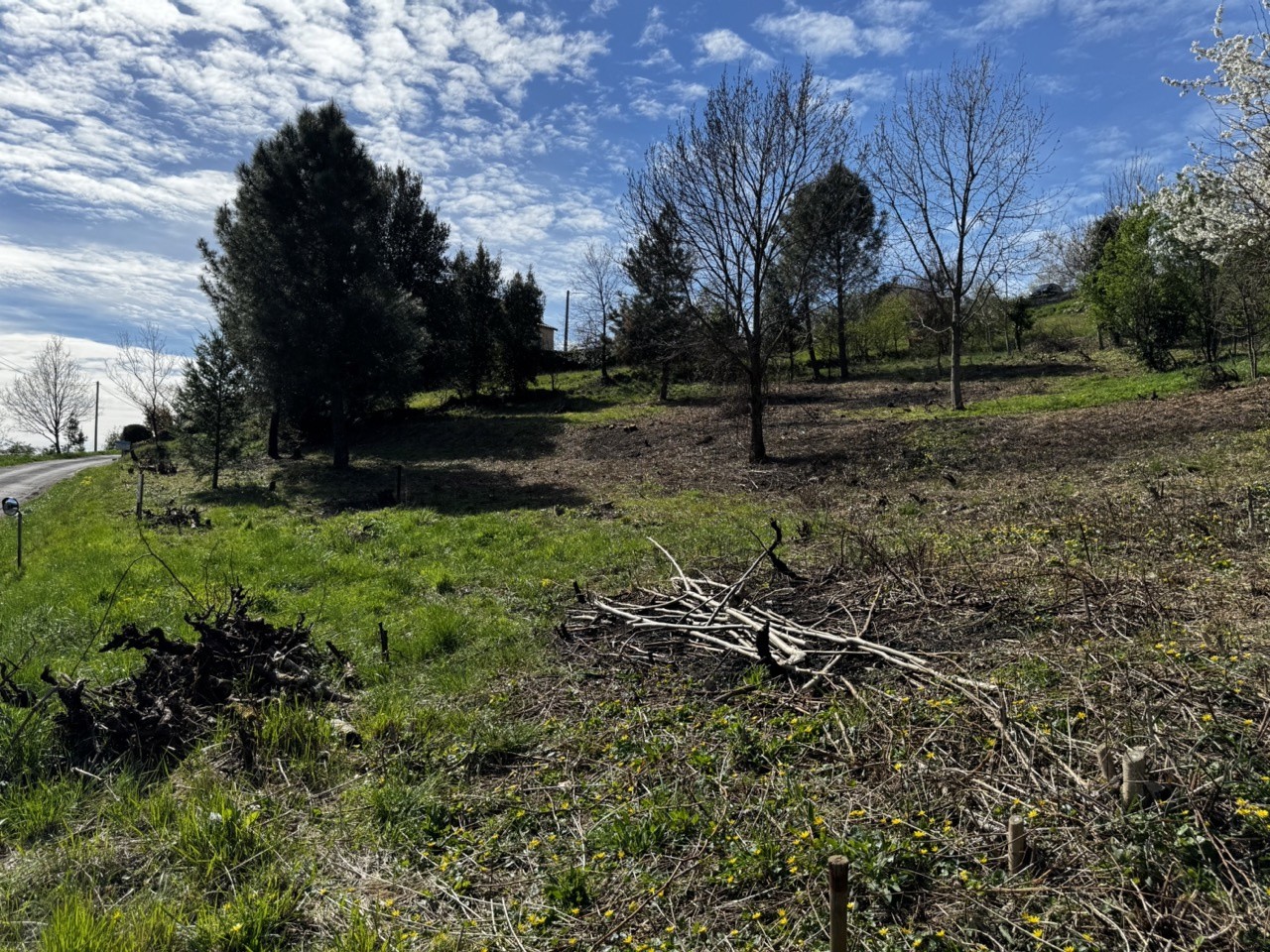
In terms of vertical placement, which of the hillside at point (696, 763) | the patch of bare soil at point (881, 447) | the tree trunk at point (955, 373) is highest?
the tree trunk at point (955, 373)

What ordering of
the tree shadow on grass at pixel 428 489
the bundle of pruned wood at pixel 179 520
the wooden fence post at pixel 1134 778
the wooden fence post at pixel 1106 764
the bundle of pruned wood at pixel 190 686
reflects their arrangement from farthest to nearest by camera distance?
the tree shadow on grass at pixel 428 489, the bundle of pruned wood at pixel 179 520, the bundle of pruned wood at pixel 190 686, the wooden fence post at pixel 1106 764, the wooden fence post at pixel 1134 778

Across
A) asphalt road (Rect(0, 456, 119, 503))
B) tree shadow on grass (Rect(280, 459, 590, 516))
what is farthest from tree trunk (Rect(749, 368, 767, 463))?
asphalt road (Rect(0, 456, 119, 503))

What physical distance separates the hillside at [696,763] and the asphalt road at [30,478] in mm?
17300

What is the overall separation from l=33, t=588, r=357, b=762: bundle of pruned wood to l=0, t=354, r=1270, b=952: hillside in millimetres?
171

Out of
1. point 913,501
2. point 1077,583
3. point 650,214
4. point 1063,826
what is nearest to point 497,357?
point 650,214

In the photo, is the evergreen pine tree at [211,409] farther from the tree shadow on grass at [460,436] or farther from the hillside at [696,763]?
the hillside at [696,763]

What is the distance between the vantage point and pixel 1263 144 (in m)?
11.9

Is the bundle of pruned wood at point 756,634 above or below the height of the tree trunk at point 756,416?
below

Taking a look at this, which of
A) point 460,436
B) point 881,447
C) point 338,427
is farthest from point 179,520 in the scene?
point 881,447

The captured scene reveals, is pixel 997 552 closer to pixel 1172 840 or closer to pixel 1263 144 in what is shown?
pixel 1172 840

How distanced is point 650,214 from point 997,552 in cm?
1271

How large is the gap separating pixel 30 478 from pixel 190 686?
30224 millimetres

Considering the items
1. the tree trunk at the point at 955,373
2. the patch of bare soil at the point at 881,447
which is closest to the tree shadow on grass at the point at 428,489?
the patch of bare soil at the point at 881,447

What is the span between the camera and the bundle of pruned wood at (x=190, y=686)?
4645 mm
